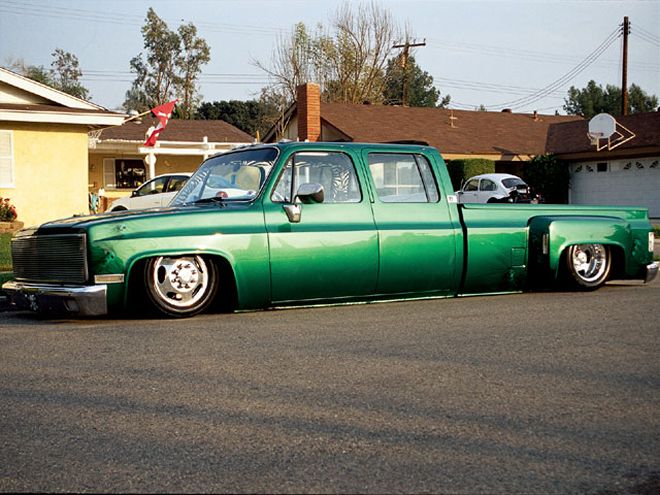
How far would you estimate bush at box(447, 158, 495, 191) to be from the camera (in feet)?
118

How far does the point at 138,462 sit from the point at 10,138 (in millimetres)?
19766

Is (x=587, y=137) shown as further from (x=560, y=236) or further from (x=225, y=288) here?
(x=225, y=288)

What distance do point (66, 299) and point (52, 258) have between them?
54 cm

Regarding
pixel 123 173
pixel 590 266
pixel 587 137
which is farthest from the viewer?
pixel 587 137

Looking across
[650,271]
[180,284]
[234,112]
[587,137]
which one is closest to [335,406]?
[180,284]

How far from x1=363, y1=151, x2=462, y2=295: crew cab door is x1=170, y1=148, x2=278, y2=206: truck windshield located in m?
1.11

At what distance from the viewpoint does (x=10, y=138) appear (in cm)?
2148

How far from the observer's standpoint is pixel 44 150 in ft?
71.6

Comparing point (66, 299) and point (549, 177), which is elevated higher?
point (549, 177)

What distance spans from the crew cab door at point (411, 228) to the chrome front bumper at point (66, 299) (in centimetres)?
262

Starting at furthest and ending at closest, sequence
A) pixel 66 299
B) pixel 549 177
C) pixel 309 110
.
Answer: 1. pixel 549 177
2. pixel 309 110
3. pixel 66 299

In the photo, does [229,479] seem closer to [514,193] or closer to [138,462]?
[138,462]

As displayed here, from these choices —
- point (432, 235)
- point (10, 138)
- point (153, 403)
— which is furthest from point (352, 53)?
point (153, 403)

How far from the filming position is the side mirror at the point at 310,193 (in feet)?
25.2
